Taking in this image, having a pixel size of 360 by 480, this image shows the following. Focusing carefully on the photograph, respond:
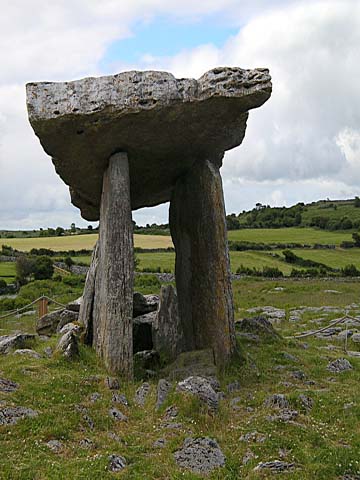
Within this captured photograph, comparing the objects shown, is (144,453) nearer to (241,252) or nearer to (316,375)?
(316,375)

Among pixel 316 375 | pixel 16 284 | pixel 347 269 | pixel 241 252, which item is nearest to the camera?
pixel 316 375

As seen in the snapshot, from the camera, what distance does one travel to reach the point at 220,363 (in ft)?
38.8

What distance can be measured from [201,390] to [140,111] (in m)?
5.39

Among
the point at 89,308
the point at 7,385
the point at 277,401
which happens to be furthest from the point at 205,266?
the point at 7,385

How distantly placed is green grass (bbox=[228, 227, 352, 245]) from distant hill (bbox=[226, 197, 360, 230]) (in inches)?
178

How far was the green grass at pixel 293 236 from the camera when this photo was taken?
67812 millimetres

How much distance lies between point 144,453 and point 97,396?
209cm

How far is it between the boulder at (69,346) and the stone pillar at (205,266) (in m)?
3.04

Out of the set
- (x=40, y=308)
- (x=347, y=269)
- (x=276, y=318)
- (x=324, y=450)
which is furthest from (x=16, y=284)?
(x=324, y=450)

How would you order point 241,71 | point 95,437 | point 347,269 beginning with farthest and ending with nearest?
point 347,269 < point 241,71 < point 95,437

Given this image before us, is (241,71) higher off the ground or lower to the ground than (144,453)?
higher

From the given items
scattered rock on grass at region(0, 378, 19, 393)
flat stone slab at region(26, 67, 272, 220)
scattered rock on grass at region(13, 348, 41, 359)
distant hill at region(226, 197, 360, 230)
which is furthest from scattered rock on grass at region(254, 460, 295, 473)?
distant hill at region(226, 197, 360, 230)

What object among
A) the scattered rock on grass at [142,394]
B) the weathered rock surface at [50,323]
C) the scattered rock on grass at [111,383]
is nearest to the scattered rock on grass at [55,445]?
the scattered rock on grass at [142,394]

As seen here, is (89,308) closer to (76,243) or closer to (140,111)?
(140,111)
